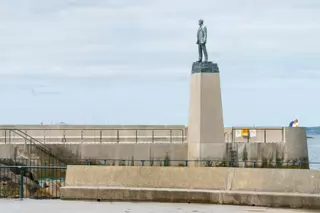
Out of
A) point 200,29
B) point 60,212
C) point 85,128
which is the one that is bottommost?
point 60,212

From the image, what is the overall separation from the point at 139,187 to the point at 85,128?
27.7 meters

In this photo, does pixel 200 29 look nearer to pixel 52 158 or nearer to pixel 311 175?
pixel 52 158

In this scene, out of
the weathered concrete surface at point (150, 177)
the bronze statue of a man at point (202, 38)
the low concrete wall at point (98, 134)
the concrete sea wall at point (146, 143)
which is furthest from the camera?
the low concrete wall at point (98, 134)

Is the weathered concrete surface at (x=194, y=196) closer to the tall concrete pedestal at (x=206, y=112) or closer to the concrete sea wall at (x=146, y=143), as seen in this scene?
the tall concrete pedestal at (x=206, y=112)

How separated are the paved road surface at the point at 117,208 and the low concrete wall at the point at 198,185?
40 cm

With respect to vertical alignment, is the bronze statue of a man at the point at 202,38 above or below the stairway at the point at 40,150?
above

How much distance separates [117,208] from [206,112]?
21356 millimetres

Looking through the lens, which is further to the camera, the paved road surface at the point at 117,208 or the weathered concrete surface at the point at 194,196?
the weathered concrete surface at the point at 194,196

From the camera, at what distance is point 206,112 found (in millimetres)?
37375

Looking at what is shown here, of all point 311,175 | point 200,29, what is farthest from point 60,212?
point 200,29

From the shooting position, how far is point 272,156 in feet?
144

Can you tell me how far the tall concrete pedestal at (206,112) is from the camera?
37.2 meters

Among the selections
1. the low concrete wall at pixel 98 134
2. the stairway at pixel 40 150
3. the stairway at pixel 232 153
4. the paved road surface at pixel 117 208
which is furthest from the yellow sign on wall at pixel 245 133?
the paved road surface at pixel 117 208

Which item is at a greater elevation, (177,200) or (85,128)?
(85,128)
